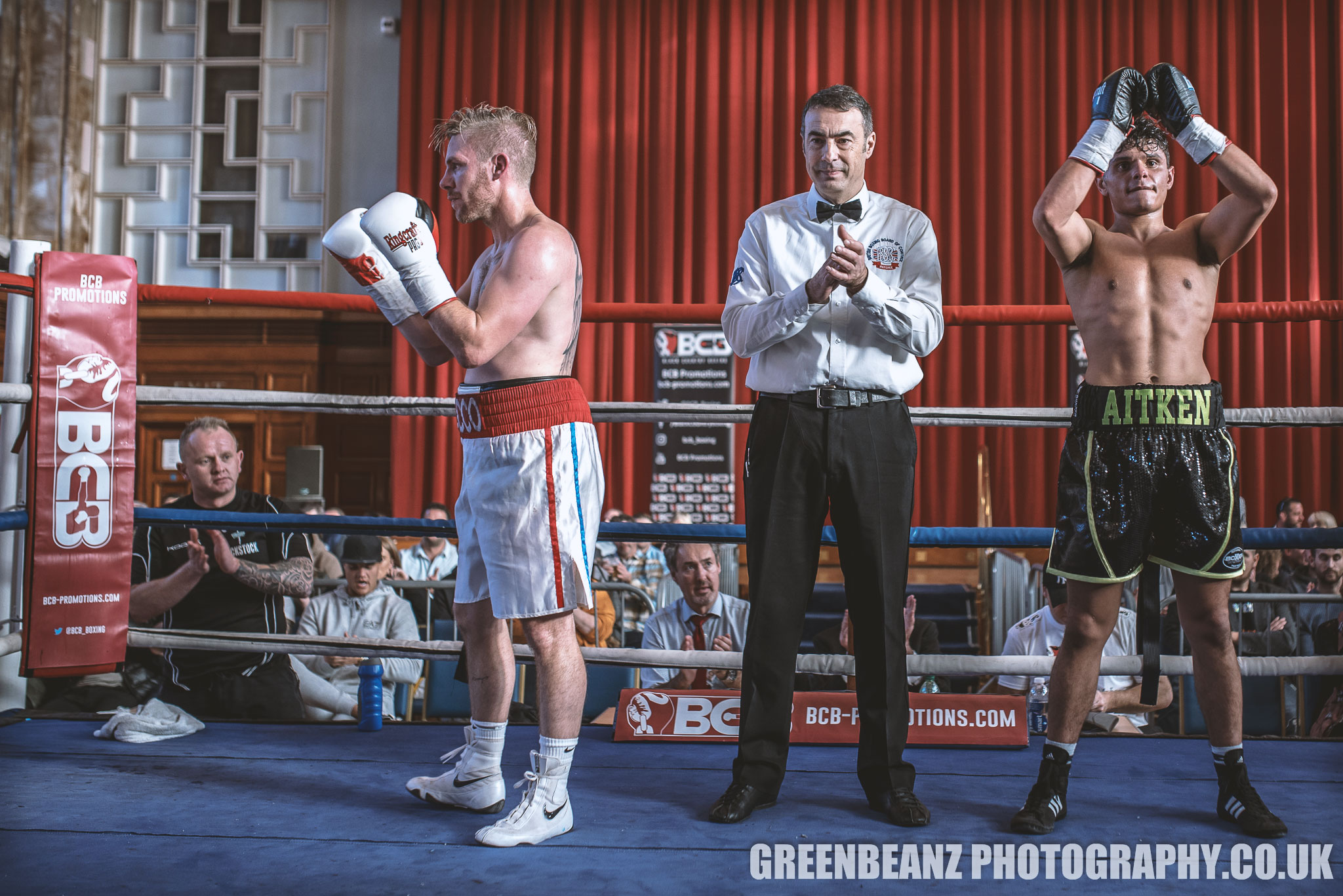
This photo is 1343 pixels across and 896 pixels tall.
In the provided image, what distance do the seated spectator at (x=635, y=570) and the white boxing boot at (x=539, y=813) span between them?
3.04 m

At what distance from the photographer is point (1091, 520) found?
5.54ft

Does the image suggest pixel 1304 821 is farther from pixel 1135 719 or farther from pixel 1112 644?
pixel 1112 644

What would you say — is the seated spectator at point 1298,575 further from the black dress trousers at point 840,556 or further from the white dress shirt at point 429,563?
the white dress shirt at point 429,563

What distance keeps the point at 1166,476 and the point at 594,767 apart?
1116 millimetres

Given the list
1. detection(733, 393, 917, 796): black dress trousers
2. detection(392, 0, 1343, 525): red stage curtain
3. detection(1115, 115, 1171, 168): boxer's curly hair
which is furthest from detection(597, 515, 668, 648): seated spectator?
detection(1115, 115, 1171, 168): boxer's curly hair

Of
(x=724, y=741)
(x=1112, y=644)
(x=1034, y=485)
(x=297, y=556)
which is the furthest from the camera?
(x=1034, y=485)

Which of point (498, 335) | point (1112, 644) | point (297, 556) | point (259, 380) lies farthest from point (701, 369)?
point (498, 335)

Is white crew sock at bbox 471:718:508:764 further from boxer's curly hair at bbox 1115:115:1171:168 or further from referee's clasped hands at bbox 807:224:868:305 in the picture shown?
boxer's curly hair at bbox 1115:115:1171:168

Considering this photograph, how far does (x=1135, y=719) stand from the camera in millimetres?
2928

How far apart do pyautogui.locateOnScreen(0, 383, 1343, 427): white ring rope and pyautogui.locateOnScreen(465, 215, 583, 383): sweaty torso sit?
32cm

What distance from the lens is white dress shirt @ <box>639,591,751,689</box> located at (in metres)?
2.99

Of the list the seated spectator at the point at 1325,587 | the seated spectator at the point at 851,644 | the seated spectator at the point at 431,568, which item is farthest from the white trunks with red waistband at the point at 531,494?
the seated spectator at the point at 1325,587

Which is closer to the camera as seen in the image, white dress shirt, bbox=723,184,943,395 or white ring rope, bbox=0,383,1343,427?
white dress shirt, bbox=723,184,943,395

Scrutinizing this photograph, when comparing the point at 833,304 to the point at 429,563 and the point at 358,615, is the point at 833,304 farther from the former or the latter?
the point at 429,563
